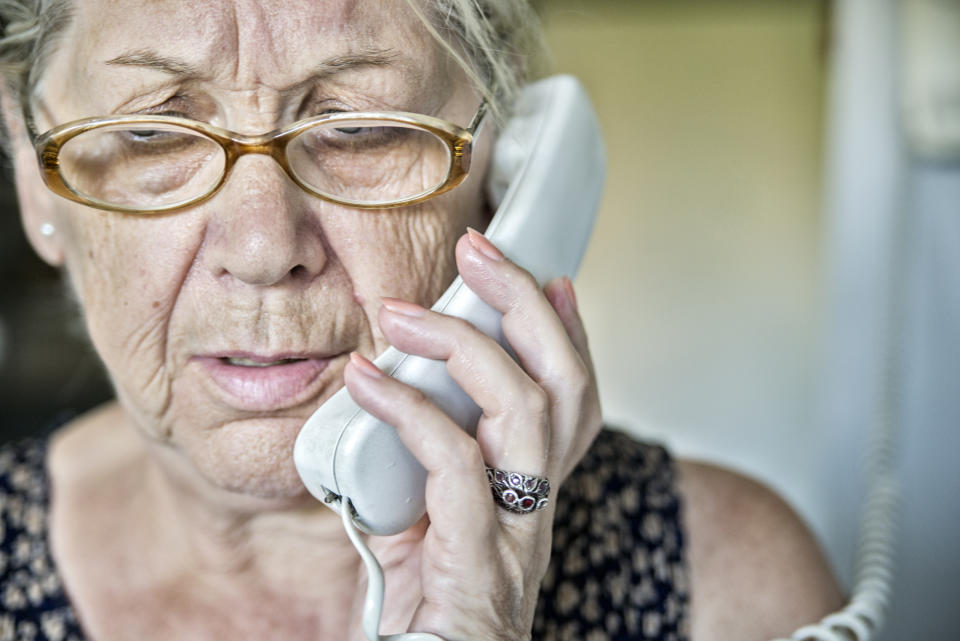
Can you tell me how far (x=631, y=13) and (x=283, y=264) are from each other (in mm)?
4894

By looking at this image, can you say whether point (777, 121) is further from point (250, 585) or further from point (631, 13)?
point (250, 585)

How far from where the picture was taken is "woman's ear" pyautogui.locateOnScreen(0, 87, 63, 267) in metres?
1.16

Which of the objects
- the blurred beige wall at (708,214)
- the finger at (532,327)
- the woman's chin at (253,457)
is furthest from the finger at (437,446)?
the blurred beige wall at (708,214)

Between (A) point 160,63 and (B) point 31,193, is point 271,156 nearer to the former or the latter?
(A) point 160,63

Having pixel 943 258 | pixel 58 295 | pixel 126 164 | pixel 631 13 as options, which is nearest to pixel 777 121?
pixel 631 13

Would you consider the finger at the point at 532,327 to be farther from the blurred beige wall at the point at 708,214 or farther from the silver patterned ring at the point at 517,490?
the blurred beige wall at the point at 708,214

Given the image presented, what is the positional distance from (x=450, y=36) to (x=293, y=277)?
320 mm

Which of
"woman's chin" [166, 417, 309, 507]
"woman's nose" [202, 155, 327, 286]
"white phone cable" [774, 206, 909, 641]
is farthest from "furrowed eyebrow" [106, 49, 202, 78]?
"white phone cable" [774, 206, 909, 641]

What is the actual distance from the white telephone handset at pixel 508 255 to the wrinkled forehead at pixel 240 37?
0.21m

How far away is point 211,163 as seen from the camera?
99 centimetres

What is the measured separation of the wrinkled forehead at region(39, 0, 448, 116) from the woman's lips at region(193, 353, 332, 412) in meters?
0.29

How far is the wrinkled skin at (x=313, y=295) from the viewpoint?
88 centimetres

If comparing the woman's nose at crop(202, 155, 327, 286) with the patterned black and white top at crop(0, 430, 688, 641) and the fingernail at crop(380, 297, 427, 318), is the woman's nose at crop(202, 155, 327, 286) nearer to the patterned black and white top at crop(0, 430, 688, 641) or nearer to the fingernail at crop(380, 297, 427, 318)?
the fingernail at crop(380, 297, 427, 318)

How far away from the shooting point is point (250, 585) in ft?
4.24
